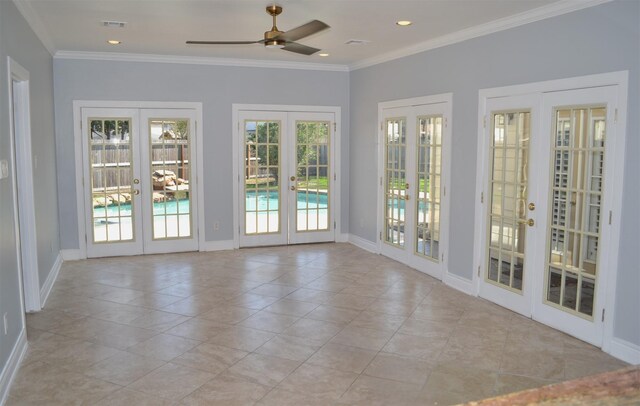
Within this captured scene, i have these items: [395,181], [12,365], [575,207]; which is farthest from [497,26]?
[12,365]

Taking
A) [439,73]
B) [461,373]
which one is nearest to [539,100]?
[439,73]

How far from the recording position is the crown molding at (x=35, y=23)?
4.13m

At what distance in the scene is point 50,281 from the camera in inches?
214

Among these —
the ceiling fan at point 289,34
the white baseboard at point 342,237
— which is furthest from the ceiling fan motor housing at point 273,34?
the white baseboard at point 342,237

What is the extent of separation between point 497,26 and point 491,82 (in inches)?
20.1

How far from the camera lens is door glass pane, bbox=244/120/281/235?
7.42m

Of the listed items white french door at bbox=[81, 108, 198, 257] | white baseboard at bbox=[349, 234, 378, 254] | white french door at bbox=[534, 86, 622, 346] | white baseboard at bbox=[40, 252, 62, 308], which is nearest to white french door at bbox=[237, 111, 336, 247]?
white baseboard at bbox=[349, 234, 378, 254]

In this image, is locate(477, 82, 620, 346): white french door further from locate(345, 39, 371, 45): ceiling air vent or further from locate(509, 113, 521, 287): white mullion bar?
locate(345, 39, 371, 45): ceiling air vent

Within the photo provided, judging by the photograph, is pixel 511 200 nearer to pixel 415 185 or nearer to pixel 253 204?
pixel 415 185

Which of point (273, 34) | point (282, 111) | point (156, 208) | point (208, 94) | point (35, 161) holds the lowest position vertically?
point (156, 208)

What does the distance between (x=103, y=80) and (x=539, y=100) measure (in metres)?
5.26

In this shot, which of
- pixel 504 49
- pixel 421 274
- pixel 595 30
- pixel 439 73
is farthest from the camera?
pixel 421 274

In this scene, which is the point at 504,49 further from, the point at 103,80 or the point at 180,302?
the point at 103,80

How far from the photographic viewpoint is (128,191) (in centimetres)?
693
